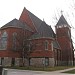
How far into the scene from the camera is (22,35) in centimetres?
4100

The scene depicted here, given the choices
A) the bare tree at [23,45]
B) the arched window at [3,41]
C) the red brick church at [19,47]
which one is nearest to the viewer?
the bare tree at [23,45]

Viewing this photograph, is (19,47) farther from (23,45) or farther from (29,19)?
(29,19)

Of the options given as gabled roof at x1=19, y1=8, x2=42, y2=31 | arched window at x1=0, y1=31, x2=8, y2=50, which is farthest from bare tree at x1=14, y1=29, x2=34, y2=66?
gabled roof at x1=19, y1=8, x2=42, y2=31

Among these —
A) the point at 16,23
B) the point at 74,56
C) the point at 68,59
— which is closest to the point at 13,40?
the point at 16,23

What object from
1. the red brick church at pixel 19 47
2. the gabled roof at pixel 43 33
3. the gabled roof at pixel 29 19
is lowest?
the red brick church at pixel 19 47

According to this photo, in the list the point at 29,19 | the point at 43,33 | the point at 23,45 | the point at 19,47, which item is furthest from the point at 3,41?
the point at 29,19

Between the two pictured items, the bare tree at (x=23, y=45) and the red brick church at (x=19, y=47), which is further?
the red brick church at (x=19, y=47)

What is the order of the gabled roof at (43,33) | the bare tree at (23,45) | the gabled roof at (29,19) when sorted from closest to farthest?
1. the bare tree at (23,45)
2. the gabled roof at (43,33)
3. the gabled roof at (29,19)

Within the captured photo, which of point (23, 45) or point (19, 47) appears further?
point (19, 47)

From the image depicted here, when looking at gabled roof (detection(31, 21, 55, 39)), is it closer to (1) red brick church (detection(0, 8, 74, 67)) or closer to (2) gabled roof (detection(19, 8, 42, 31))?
(1) red brick church (detection(0, 8, 74, 67))

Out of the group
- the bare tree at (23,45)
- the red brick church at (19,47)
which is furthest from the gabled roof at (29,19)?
the bare tree at (23,45)

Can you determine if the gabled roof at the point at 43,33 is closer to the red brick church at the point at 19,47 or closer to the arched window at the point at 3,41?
the red brick church at the point at 19,47

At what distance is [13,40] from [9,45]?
4.86ft

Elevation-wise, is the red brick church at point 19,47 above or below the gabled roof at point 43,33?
below
